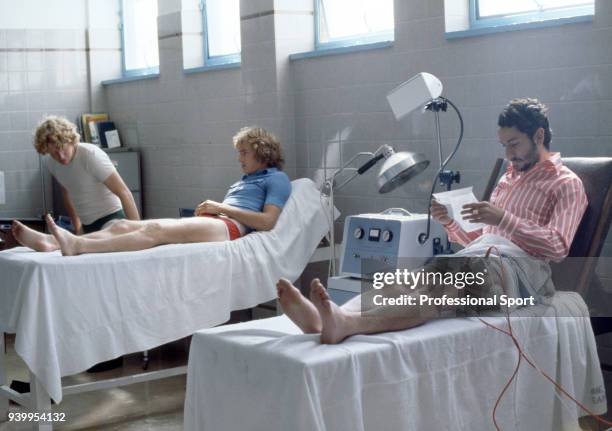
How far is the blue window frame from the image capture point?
389 cm

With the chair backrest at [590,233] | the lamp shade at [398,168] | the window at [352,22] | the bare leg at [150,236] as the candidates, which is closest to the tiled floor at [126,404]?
the bare leg at [150,236]

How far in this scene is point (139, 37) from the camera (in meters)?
7.08

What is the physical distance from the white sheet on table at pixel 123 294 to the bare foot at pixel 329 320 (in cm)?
140

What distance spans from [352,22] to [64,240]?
217 cm

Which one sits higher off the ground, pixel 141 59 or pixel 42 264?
pixel 141 59

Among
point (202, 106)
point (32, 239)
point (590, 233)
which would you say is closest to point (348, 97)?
point (202, 106)

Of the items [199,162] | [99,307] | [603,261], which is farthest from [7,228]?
[603,261]

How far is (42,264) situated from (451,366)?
1.77 m

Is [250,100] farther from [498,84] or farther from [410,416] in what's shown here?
[410,416]

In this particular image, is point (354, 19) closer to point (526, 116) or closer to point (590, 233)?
point (526, 116)

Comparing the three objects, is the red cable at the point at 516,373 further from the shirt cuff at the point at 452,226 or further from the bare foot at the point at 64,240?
the bare foot at the point at 64,240

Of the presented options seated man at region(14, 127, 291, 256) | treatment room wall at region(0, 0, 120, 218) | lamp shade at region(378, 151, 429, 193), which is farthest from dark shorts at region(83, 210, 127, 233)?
treatment room wall at region(0, 0, 120, 218)

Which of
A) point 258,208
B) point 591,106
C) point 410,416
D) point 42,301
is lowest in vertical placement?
point 410,416

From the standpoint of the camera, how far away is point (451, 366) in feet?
9.24
